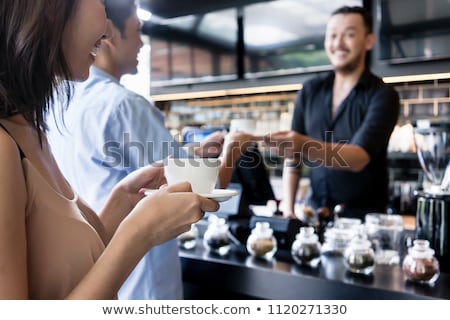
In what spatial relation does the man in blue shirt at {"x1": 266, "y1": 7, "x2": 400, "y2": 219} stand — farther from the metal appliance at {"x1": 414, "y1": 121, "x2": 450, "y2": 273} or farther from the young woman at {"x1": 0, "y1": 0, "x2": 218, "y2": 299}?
the young woman at {"x1": 0, "y1": 0, "x2": 218, "y2": 299}

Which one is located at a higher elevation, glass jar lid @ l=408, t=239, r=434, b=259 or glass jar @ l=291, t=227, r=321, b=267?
glass jar lid @ l=408, t=239, r=434, b=259

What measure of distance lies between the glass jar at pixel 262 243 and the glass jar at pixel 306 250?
0.07 metres

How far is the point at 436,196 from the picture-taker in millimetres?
1062

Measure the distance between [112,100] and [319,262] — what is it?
1.93 ft

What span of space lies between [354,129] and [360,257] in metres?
0.83

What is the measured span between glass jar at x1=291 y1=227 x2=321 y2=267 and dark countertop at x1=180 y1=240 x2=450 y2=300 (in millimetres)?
20

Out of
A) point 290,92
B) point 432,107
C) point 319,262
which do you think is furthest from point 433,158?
point 290,92

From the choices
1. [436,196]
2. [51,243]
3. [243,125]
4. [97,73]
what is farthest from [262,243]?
[51,243]

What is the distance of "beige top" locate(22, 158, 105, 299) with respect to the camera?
0.55 meters

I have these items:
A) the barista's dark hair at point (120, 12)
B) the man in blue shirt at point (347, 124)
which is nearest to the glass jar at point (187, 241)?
the man in blue shirt at point (347, 124)

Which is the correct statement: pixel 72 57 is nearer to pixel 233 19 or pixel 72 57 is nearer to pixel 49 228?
pixel 49 228

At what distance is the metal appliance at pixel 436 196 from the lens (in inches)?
41.4

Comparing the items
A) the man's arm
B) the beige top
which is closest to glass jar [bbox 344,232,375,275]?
the beige top

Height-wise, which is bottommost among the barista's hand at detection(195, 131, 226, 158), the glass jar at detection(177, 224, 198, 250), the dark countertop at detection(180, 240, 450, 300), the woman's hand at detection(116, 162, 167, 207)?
the dark countertop at detection(180, 240, 450, 300)
